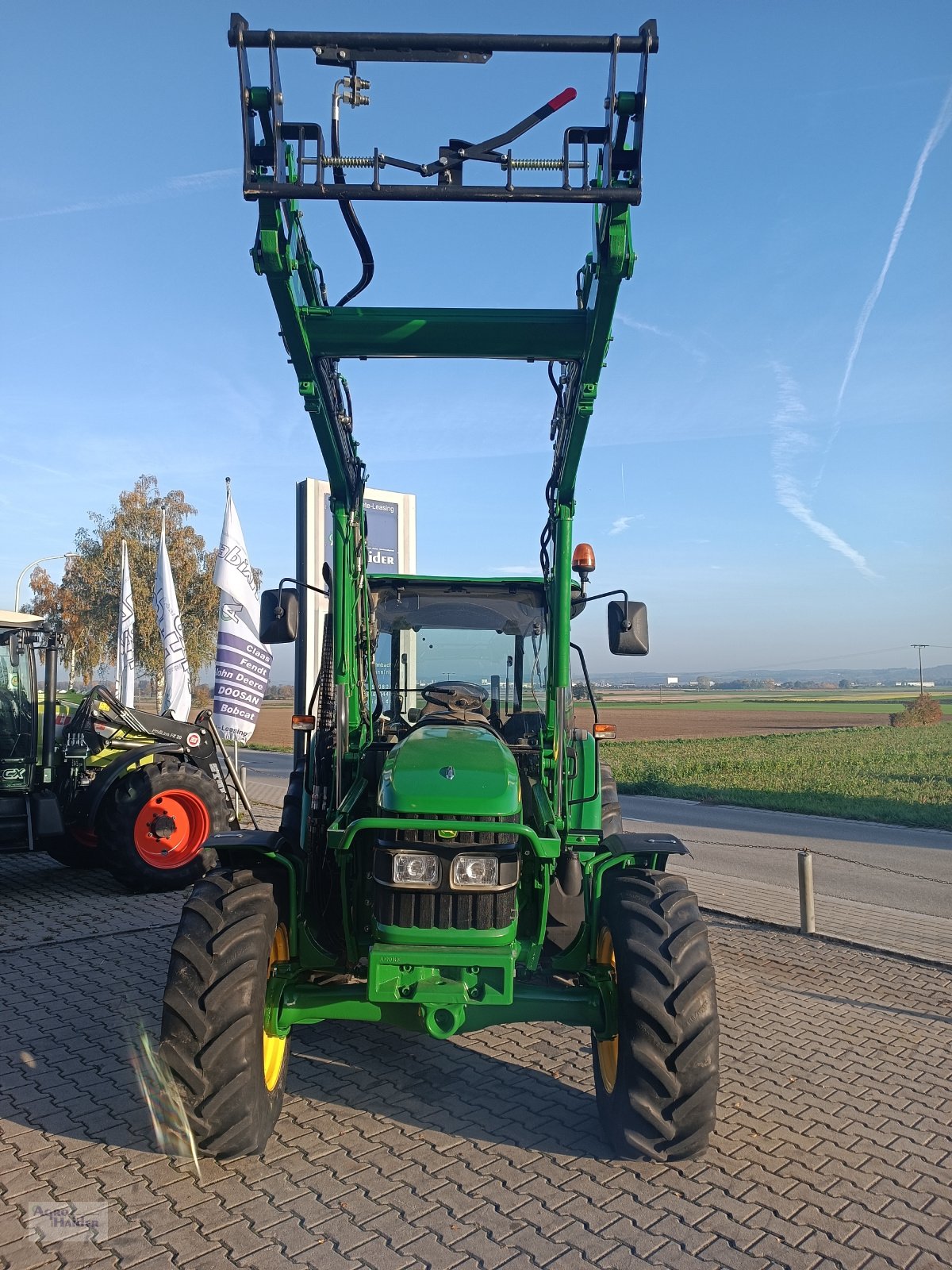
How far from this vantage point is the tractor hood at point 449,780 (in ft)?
12.4

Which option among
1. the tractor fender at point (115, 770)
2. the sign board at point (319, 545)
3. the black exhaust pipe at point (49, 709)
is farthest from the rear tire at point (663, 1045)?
the sign board at point (319, 545)

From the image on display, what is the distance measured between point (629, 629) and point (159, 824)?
5.21m

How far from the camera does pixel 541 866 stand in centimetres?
407

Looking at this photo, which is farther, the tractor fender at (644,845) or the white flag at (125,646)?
the white flag at (125,646)

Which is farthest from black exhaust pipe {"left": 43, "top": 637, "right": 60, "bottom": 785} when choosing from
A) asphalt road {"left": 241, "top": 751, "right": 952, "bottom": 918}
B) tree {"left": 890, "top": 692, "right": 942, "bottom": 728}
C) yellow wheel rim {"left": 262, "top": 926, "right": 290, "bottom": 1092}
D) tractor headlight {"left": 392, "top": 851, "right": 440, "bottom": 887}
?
tree {"left": 890, "top": 692, "right": 942, "bottom": 728}

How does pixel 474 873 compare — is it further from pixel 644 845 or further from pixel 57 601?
pixel 57 601

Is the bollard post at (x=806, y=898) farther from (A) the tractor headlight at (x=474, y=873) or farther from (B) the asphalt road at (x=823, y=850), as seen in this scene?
(A) the tractor headlight at (x=474, y=873)

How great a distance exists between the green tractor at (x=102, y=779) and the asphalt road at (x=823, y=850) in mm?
5379

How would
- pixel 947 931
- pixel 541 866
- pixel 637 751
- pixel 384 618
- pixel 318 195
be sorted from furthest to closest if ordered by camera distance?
1. pixel 637 751
2. pixel 947 931
3. pixel 384 618
4. pixel 541 866
5. pixel 318 195

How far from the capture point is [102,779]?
860 cm

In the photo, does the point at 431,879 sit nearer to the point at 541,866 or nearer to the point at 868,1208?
the point at 541,866

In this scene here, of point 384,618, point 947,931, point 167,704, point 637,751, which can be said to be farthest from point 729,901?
point 637,751

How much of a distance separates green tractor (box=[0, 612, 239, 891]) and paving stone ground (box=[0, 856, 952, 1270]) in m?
2.59

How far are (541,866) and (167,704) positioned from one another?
1241cm
